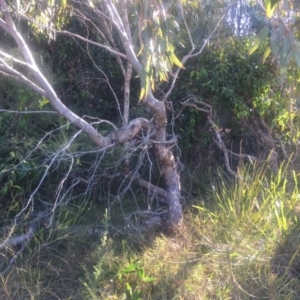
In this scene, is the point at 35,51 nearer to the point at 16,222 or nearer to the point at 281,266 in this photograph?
the point at 16,222

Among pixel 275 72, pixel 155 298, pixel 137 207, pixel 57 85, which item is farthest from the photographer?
pixel 57 85

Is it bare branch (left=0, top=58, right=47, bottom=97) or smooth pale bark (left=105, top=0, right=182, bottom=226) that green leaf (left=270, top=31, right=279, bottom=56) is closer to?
smooth pale bark (left=105, top=0, right=182, bottom=226)

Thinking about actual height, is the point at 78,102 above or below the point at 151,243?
above

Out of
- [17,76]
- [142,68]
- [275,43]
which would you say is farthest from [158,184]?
[275,43]

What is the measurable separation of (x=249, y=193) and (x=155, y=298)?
1346 mm

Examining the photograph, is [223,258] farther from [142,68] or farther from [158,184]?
[158,184]

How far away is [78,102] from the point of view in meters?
→ 7.82

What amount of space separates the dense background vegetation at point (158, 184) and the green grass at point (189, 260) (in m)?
0.01

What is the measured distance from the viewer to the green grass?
4.50m

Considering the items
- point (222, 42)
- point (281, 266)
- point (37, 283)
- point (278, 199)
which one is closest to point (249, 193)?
point (278, 199)

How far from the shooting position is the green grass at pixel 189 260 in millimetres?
4504

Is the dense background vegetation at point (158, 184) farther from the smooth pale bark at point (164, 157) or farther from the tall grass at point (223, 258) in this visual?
the smooth pale bark at point (164, 157)

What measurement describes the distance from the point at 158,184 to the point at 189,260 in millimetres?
1786

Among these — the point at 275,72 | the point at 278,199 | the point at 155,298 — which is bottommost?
the point at 155,298
